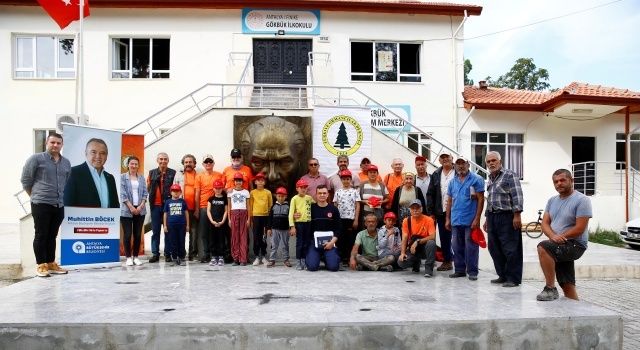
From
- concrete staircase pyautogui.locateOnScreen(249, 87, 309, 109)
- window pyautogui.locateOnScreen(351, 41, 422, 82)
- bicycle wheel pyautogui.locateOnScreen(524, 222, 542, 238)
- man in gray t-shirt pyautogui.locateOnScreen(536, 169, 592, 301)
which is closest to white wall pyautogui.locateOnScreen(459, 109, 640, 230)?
bicycle wheel pyautogui.locateOnScreen(524, 222, 542, 238)

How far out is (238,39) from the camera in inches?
576

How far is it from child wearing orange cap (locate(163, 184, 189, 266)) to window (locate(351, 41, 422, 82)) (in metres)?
8.80

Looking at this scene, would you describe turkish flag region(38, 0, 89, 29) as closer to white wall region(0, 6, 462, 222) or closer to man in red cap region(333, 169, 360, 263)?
white wall region(0, 6, 462, 222)

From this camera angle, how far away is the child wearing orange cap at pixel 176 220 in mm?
7645

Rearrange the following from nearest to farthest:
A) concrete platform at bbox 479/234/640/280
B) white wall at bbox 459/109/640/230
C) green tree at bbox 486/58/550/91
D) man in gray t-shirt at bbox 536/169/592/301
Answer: man in gray t-shirt at bbox 536/169/592/301
concrete platform at bbox 479/234/640/280
white wall at bbox 459/109/640/230
green tree at bbox 486/58/550/91

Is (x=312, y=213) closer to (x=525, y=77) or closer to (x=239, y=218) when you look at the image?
(x=239, y=218)

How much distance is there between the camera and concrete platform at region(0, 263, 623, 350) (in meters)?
4.12

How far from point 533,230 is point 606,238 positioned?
1.94 metres

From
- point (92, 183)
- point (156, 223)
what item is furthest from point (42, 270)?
point (156, 223)

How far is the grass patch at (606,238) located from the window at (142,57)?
1284cm

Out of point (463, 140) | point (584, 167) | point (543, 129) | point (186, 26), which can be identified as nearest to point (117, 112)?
point (186, 26)

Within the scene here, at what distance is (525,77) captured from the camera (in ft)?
114

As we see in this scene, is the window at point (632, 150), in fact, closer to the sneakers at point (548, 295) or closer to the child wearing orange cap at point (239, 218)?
the sneakers at point (548, 295)

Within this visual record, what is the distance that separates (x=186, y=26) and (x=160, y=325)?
39.7 feet
